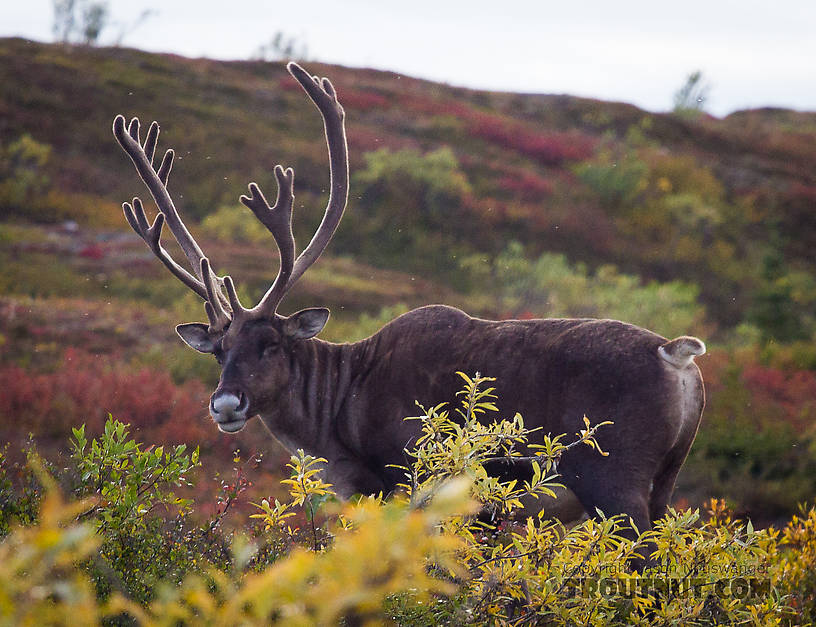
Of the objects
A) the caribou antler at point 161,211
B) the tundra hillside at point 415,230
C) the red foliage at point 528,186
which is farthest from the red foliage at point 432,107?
the caribou antler at point 161,211

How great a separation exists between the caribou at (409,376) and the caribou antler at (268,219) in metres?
0.01

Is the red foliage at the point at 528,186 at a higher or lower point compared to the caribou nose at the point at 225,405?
higher

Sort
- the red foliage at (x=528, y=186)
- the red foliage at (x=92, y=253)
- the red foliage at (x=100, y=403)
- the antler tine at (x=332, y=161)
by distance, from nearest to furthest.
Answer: the antler tine at (x=332, y=161) < the red foliage at (x=100, y=403) < the red foliage at (x=92, y=253) < the red foliage at (x=528, y=186)

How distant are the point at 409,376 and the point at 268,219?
133 cm

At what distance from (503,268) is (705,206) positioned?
881 centimetres

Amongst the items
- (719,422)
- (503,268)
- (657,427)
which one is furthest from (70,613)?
(503,268)

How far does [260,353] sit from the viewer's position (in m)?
4.93

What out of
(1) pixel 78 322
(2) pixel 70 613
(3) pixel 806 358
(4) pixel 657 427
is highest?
(2) pixel 70 613

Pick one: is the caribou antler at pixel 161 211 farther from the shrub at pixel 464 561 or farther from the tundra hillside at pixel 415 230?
the tundra hillside at pixel 415 230

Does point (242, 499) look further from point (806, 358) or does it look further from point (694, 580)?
point (806, 358)

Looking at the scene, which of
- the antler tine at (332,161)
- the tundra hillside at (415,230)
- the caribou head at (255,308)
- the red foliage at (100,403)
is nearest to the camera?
the caribou head at (255,308)

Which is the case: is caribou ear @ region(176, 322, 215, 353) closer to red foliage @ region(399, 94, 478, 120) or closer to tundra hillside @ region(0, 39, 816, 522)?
tundra hillside @ region(0, 39, 816, 522)

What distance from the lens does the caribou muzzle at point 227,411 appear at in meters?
4.48

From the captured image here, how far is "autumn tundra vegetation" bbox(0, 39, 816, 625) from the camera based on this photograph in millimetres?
2676
